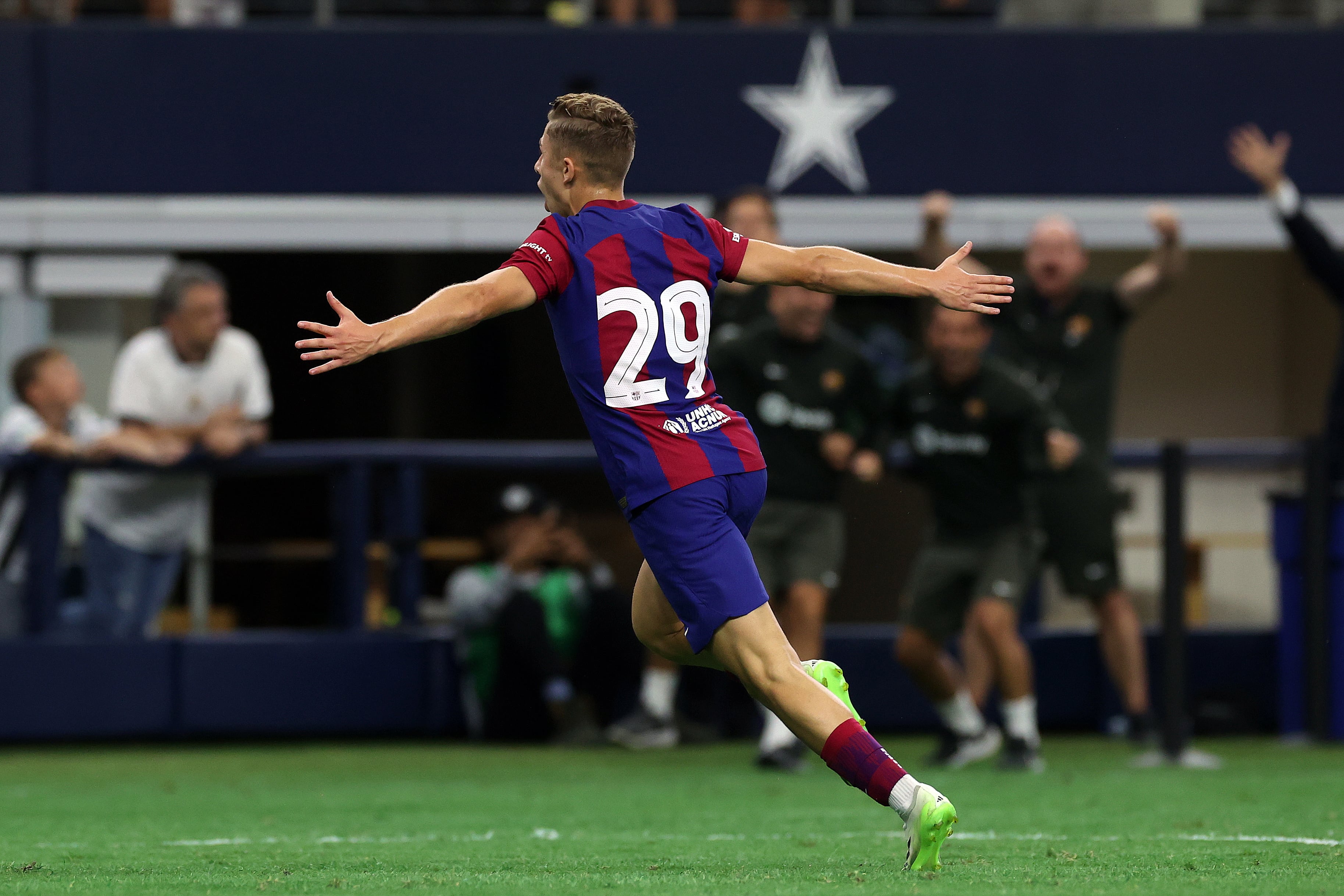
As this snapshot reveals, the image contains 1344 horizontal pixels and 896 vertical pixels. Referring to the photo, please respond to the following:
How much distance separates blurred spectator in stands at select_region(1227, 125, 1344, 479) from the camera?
31.3 ft

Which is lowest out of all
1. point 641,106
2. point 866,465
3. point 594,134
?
point 866,465

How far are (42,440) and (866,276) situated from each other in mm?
5910

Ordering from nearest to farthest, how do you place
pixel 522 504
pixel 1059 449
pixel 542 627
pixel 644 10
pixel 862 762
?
1. pixel 862 762
2. pixel 1059 449
3. pixel 542 627
4. pixel 522 504
5. pixel 644 10

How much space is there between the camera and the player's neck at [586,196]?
5195 mm

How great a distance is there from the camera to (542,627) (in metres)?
9.84

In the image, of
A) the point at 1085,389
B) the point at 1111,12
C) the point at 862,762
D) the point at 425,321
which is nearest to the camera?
the point at 425,321

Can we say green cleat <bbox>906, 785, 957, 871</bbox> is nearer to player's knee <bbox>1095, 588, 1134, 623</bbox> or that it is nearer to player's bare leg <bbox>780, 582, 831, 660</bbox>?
player's bare leg <bbox>780, 582, 831, 660</bbox>

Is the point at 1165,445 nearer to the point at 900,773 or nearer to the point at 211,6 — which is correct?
the point at 900,773

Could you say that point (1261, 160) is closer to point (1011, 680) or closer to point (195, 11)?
point (1011, 680)

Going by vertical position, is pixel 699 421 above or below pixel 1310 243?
below

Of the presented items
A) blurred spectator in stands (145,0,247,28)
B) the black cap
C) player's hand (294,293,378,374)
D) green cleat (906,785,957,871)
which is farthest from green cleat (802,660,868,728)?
blurred spectator in stands (145,0,247,28)

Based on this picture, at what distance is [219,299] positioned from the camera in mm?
9570

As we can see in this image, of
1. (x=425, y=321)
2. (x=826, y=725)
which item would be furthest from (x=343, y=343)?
(x=826, y=725)

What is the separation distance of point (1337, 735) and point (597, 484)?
5.96 meters
